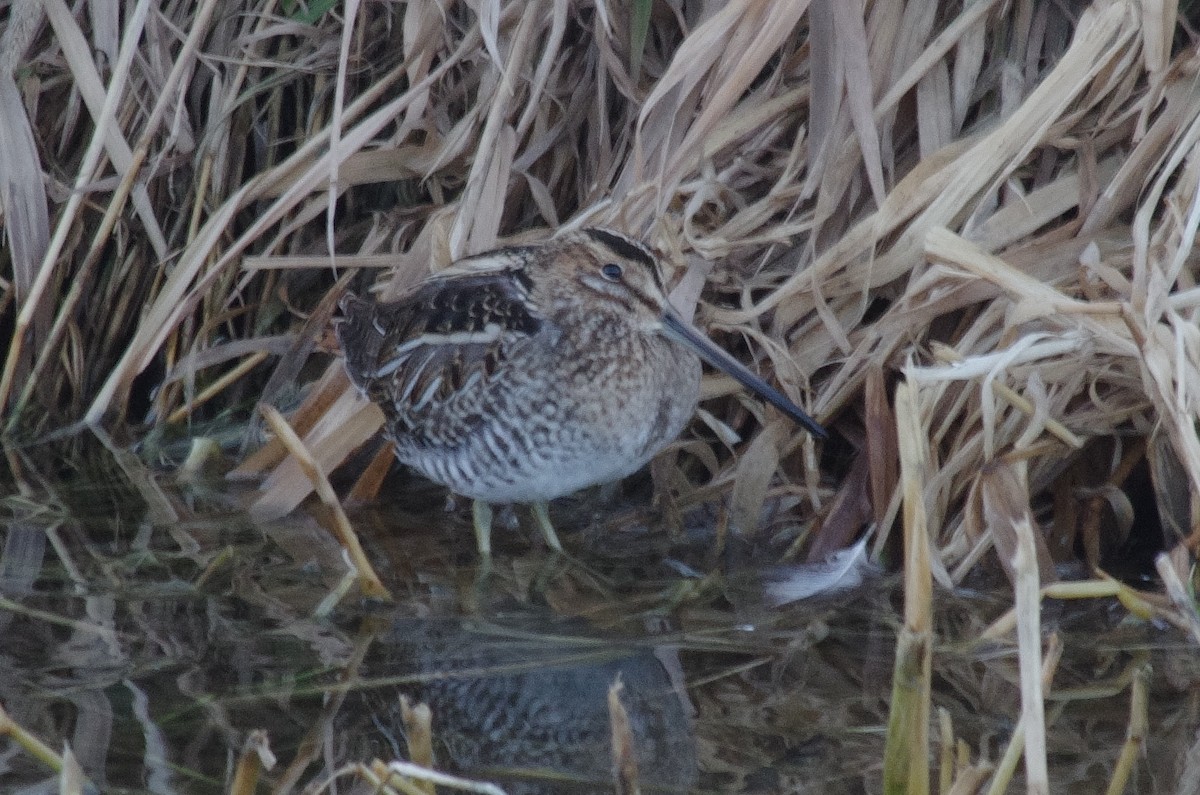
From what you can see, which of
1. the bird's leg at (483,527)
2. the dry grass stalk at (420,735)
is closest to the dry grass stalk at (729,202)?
the bird's leg at (483,527)

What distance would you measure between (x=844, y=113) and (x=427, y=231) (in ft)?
3.94

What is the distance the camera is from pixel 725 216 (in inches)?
169

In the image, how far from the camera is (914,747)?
7.27ft

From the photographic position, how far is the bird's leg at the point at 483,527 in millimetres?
4191

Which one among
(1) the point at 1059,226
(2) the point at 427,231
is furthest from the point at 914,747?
(2) the point at 427,231

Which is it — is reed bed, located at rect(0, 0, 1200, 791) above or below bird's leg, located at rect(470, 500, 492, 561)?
above

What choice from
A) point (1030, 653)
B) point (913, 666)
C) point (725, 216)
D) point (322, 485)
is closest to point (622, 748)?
point (913, 666)

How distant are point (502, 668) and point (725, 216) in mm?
1496

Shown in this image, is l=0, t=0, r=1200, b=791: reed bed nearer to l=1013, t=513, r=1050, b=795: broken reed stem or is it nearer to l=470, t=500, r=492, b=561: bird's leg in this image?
l=470, t=500, r=492, b=561: bird's leg

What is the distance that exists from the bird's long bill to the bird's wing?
0.34 m

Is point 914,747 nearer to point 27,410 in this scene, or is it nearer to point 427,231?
point 427,231

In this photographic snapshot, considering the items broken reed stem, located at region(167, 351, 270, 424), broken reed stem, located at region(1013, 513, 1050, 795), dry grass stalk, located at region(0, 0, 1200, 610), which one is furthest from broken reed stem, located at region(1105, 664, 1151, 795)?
broken reed stem, located at region(167, 351, 270, 424)

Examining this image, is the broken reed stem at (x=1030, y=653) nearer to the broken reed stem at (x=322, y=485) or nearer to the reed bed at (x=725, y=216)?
the reed bed at (x=725, y=216)

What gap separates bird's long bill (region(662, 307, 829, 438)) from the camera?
3848mm
